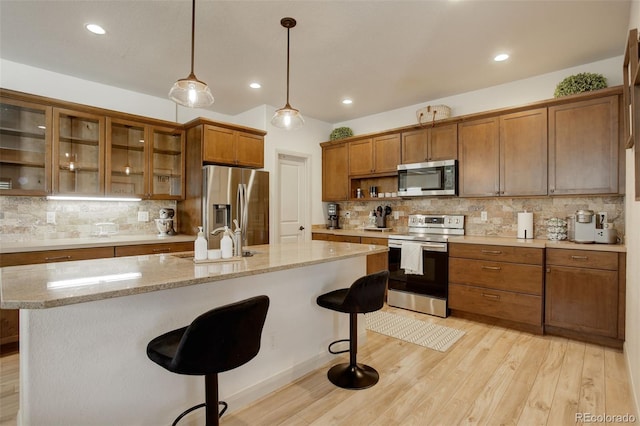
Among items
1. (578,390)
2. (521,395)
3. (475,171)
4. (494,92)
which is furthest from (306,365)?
(494,92)

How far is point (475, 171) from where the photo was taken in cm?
380

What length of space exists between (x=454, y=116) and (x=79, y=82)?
4594 mm

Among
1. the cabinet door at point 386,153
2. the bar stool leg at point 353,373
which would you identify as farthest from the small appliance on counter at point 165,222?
the cabinet door at point 386,153

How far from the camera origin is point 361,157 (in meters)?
4.93

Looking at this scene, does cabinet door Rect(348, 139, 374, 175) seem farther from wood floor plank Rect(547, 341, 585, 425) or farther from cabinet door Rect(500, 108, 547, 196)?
wood floor plank Rect(547, 341, 585, 425)

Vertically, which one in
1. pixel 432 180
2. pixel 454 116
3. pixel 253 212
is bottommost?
pixel 253 212

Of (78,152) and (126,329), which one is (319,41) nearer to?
(126,329)

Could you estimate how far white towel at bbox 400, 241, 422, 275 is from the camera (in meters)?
3.74

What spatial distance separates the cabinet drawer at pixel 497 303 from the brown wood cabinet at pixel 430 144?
5.42 feet

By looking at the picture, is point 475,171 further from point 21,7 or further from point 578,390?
point 21,7

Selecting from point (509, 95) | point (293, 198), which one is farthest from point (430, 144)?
point (293, 198)

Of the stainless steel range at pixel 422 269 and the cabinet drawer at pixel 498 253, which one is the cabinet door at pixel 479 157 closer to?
the stainless steel range at pixel 422 269

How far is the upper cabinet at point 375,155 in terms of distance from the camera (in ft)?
14.9

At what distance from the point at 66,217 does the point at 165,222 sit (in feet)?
3.31
